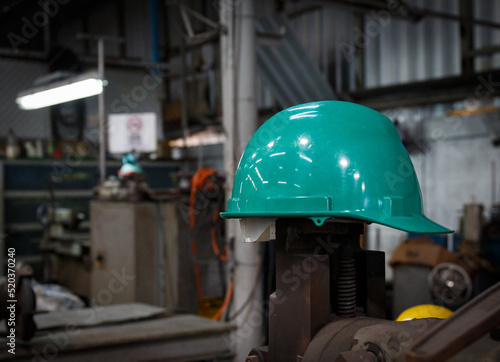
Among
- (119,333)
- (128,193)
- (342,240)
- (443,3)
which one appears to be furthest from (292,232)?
(443,3)

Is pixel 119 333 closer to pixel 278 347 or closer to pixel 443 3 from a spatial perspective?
pixel 278 347

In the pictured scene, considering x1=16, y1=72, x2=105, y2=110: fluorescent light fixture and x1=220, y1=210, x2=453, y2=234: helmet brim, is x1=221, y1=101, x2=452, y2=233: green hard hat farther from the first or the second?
x1=16, y1=72, x2=105, y2=110: fluorescent light fixture

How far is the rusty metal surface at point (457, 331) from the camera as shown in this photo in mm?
705

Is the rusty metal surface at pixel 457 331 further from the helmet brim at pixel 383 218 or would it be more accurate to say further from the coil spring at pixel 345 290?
the coil spring at pixel 345 290

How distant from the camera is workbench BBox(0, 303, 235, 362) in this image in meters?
2.21

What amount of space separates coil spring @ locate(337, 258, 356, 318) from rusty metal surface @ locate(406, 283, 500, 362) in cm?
34

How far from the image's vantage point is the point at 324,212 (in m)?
0.97

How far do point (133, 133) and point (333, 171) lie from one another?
17.4ft

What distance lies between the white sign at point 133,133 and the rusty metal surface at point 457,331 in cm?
539

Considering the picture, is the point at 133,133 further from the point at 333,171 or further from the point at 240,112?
the point at 333,171

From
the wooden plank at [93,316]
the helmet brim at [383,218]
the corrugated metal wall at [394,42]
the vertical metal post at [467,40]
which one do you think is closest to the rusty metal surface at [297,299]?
the helmet brim at [383,218]

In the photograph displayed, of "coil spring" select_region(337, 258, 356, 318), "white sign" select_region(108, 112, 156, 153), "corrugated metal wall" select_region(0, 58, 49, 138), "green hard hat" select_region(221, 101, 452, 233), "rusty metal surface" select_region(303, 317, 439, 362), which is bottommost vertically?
"rusty metal surface" select_region(303, 317, 439, 362)

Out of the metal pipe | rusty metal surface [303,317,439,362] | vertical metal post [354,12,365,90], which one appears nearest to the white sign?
the metal pipe

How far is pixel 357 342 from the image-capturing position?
95cm
